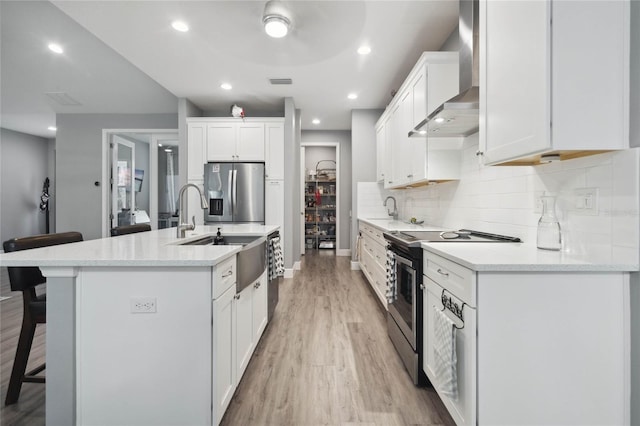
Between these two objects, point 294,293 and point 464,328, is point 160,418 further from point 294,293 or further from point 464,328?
point 294,293

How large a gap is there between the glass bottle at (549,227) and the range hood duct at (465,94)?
2.34 feet

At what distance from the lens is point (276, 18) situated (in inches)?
96.0

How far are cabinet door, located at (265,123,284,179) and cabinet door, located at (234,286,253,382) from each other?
119 inches

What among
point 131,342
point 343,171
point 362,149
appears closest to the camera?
point 131,342

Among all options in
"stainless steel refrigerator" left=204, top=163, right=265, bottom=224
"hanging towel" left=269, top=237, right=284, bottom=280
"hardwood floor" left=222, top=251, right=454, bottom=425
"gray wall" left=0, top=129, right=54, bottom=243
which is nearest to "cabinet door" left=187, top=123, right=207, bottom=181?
"stainless steel refrigerator" left=204, top=163, right=265, bottom=224

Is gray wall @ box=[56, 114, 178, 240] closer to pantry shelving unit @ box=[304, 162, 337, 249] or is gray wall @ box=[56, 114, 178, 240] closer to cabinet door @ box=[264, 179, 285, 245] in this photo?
cabinet door @ box=[264, 179, 285, 245]

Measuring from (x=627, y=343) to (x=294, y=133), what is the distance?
4.54 metres

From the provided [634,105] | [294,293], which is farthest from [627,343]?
[294,293]

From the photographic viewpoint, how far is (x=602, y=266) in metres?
1.23

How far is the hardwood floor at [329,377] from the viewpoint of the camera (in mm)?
1655

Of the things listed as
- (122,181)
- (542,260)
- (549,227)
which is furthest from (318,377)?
(122,181)

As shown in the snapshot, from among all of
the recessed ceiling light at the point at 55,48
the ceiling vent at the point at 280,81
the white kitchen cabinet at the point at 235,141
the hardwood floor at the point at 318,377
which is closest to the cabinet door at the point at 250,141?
the white kitchen cabinet at the point at 235,141

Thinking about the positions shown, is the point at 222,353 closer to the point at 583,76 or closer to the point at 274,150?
the point at 583,76

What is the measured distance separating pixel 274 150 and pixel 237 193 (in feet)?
2.97
